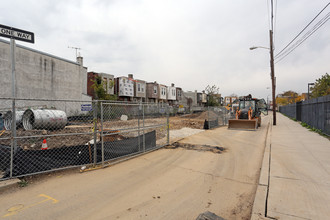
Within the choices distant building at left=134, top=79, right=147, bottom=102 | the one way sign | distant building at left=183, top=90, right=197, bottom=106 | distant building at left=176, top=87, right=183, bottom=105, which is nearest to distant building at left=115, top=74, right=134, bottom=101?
distant building at left=134, top=79, right=147, bottom=102

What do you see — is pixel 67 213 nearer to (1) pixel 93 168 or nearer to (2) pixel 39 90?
(1) pixel 93 168

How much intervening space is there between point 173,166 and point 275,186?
9.26ft

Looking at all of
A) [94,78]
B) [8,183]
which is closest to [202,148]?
[8,183]

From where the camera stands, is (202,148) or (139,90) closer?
(202,148)

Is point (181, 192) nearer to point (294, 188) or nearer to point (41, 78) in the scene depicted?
point (294, 188)

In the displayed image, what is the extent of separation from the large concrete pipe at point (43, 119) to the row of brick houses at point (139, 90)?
670 inches

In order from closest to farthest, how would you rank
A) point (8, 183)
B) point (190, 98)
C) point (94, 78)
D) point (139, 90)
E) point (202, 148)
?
point (8, 183), point (202, 148), point (94, 78), point (139, 90), point (190, 98)

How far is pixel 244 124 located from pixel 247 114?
1.73m

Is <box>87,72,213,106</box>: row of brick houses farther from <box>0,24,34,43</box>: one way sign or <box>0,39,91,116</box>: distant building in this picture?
<box>0,24,34,43</box>: one way sign

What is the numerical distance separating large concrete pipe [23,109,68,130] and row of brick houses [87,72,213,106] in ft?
55.9

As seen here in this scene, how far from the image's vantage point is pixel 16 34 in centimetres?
510

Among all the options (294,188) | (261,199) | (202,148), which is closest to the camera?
(261,199)

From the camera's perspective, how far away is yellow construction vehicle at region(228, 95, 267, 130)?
15.8 m

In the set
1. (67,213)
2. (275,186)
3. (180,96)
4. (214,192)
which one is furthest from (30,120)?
(180,96)
